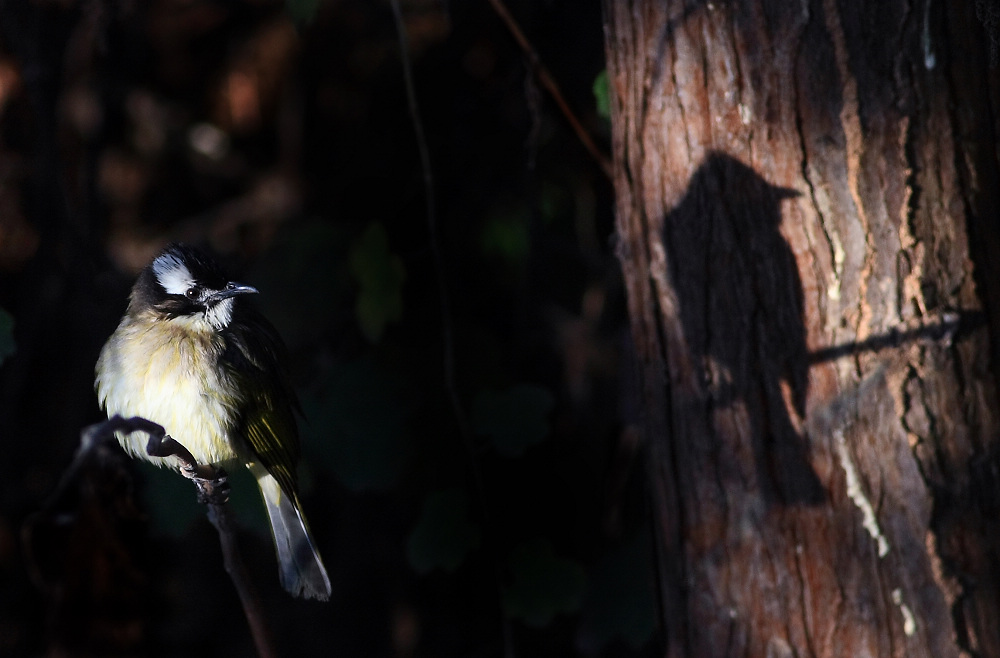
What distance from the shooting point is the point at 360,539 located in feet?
13.3

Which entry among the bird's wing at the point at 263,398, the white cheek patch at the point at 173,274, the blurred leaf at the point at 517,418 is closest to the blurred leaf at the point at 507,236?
the blurred leaf at the point at 517,418

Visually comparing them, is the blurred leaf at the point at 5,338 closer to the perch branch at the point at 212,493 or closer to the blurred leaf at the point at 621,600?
the perch branch at the point at 212,493

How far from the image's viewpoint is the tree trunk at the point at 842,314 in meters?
1.90

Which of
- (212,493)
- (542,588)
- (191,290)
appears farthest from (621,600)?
(191,290)

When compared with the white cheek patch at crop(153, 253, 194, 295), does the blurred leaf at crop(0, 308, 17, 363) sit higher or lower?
lower

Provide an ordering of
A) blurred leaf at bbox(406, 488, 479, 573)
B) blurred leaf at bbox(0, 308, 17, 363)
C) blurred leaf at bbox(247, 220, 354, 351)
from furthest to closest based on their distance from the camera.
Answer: blurred leaf at bbox(247, 220, 354, 351) < blurred leaf at bbox(406, 488, 479, 573) < blurred leaf at bbox(0, 308, 17, 363)

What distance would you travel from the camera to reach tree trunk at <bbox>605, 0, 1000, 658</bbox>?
1.90m

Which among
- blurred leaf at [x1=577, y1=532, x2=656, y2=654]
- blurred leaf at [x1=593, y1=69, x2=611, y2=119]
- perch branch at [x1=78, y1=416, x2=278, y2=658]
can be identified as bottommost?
blurred leaf at [x1=577, y1=532, x2=656, y2=654]

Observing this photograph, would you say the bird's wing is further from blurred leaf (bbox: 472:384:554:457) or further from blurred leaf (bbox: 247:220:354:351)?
blurred leaf (bbox: 472:384:554:457)

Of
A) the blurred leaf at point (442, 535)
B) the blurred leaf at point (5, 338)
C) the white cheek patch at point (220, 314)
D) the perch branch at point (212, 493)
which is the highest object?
the white cheek patch at point (220, 314)

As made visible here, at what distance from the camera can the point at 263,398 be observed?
9.07ft

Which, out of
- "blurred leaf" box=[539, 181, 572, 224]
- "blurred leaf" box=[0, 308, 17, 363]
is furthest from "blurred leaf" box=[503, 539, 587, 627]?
"blurred leaf" box=[0, 308, 17, 363]

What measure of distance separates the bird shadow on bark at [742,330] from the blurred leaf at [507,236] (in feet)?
3.43

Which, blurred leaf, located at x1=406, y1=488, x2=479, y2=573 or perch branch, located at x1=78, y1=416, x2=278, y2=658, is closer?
perch branch, located at x1=78, y1=416, x2=278, y2=658
